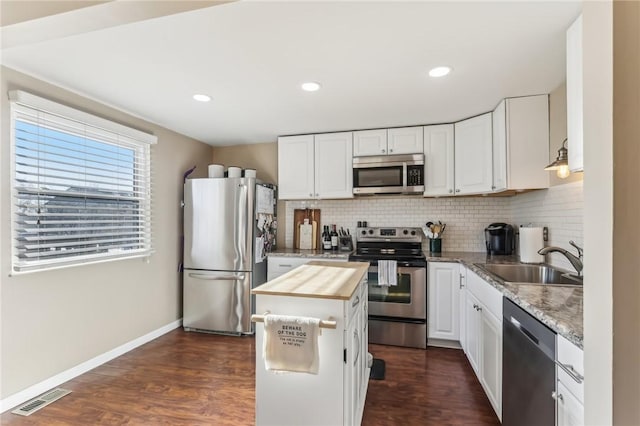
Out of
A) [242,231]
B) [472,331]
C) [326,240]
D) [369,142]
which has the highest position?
[369,142]

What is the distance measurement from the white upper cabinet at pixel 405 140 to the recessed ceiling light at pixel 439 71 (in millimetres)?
1210

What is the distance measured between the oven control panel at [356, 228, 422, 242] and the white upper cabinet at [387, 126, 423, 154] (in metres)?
0.93

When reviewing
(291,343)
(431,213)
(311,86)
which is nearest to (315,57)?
(311,86)

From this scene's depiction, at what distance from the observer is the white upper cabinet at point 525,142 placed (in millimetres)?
2469

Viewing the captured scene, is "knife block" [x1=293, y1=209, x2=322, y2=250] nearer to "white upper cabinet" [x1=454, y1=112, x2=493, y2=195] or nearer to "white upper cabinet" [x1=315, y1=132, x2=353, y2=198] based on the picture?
"white upper cabinet" [x1=315, y1=132, x2=353, y2=198]

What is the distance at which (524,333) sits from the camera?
1.42 m

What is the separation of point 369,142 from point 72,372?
11.3ft

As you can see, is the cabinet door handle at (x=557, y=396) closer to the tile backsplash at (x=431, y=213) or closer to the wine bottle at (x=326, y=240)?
the tile backsplash at (x=431, y=213)

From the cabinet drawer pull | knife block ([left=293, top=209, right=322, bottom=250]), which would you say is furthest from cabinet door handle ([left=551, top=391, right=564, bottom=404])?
knife block ([left=293, top=209, right=322, bottom=250])

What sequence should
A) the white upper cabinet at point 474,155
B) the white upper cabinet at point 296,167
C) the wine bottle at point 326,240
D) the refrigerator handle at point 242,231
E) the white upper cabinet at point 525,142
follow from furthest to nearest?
the wine bottle at point 326,240
the white upper cabinet at point 296,167
the refrigerator handle at point 242,231
the white upper cabinet at point 474,155
the white upper cabinet at point 525,142

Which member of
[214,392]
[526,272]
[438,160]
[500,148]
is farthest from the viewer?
[438,160]

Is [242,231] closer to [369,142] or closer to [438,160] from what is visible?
[369,142]

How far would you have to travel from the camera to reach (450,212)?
352 cm

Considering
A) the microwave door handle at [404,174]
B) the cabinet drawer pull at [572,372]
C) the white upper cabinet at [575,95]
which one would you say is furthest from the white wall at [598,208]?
the microwave door handle at [404,174]
